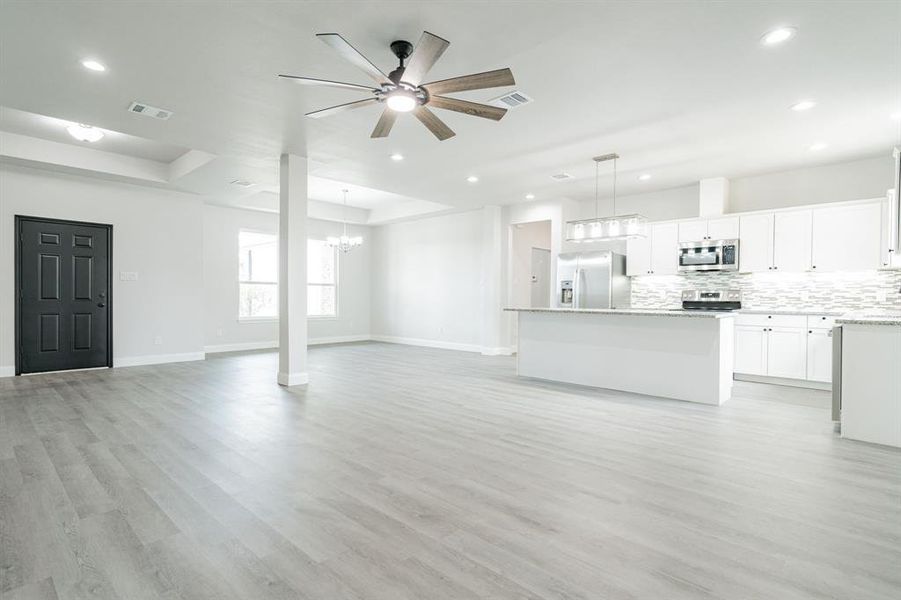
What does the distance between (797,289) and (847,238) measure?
889 mm

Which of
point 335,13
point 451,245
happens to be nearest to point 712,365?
point 335,13

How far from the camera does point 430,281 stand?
10312 millimetres

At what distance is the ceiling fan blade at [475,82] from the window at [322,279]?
26.6 feet

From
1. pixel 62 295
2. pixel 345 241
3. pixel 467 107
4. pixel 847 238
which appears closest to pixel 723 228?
pixel 847 238

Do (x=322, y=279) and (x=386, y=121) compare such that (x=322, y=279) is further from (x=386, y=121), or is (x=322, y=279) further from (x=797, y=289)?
(x=797, y=289)

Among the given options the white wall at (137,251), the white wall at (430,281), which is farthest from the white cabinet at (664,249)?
the white wall at (137,251)

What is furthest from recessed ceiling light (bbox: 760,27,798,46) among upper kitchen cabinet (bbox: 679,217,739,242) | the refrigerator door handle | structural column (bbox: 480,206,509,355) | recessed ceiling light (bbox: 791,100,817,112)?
structural column (bbox: 480,206,509,355)

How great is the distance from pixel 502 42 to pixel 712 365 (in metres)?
3.84

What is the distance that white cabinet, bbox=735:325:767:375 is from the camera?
5.93 metres

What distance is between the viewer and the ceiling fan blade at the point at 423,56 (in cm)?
→ 246

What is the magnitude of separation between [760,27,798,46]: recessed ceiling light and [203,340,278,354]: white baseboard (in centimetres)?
888

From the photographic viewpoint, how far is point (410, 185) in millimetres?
7262

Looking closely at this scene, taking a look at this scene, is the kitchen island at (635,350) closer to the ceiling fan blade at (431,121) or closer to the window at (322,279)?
the ceiling fan blade at (431,121)

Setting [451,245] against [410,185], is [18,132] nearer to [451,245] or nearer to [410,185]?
[410,185]
